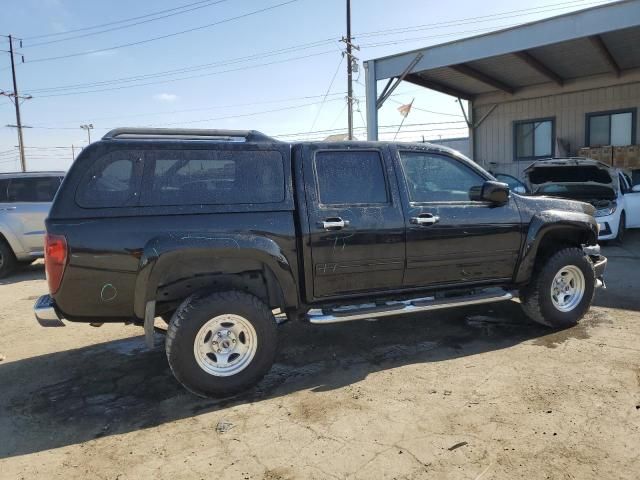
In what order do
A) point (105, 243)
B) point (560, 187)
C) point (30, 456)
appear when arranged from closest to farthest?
1. point (30, 456)
2. point (105, 243)
3. point (560, 187)

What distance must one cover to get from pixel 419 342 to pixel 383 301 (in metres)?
0.77

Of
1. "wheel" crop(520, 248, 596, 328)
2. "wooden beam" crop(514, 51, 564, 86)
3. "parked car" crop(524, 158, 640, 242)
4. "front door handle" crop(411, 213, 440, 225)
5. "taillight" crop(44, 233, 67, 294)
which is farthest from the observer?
"wooden beam" crop(514, 51, 564, 86)

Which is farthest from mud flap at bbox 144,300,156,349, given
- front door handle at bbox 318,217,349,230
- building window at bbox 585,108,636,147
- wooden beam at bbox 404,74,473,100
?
building window at bbox 585,108,636,147

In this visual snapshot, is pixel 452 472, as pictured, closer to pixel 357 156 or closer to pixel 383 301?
pixel 383 301

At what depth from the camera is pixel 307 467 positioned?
9.25 ft

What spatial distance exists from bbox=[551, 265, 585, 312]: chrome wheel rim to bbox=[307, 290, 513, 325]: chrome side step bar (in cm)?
63

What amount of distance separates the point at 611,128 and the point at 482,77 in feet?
13.3

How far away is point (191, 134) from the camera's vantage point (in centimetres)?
406

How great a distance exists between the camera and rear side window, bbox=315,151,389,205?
13.6 ft

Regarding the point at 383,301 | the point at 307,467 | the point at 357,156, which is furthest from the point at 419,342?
the point at 307,467

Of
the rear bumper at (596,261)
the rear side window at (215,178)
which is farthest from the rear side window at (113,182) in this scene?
the rear bumper at (596,261)

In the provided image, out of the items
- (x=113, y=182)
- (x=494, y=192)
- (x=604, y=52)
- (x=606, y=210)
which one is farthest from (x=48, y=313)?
(x=604, y=52)

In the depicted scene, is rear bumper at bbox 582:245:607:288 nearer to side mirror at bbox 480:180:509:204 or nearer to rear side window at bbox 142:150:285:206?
side mirror at bbox 480:180:509:204

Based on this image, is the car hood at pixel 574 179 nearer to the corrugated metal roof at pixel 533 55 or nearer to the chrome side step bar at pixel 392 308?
the corrugated metal roof at pixel 533 55
